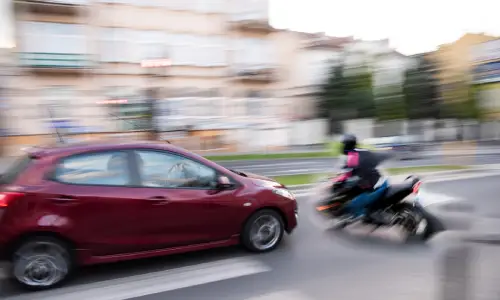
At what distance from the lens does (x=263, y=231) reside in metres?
5.36

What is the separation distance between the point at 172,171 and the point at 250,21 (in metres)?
21.0

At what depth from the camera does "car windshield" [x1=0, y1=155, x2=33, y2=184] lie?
4.40m

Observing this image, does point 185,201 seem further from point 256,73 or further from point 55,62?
point 256,73

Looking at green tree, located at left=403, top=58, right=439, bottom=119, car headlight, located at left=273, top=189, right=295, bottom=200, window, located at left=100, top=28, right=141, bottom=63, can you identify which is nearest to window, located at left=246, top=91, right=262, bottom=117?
window, located at left=100, top=28, right=141, bottom=63

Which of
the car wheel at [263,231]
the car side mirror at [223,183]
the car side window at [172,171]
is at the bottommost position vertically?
the car wheel at [263,231]

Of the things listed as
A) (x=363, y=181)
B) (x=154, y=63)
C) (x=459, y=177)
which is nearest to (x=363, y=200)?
(x=363, y=181)

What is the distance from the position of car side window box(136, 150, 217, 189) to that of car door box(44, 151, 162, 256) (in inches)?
7.4

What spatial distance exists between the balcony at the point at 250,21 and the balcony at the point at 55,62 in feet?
28.1

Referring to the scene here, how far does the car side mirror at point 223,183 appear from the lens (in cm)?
511

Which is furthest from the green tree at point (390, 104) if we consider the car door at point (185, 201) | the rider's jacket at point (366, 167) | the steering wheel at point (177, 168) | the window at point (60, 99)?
the window at point (60, 99)

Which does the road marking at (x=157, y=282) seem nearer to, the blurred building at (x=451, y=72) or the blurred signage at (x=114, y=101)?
the blurred building at (x=451, y=72)

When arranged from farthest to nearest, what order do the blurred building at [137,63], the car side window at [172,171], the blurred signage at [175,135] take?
the blurred signage at [175,135] < the blurred building at [137,63] < the car side window at [172,171]

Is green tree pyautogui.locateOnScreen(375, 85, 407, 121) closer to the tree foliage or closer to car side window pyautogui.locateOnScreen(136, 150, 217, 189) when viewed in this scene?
the tree foliage

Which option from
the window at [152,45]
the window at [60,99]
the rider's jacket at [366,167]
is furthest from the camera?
the window at [152,45]
